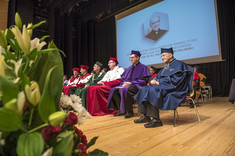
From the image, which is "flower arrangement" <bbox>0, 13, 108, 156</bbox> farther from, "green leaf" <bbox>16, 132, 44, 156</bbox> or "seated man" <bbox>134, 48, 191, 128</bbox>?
"seated man" <bbox>134, 48, 191, 128</bbox>

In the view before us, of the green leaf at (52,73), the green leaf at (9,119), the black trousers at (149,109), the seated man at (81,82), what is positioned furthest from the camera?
the seated man at (81,82)

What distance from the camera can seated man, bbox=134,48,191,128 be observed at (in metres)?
2.24

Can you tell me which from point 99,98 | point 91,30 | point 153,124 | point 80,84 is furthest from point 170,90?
point 91,30

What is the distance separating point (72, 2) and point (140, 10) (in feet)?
9.81

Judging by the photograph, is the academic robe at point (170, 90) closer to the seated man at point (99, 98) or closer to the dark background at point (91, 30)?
the seated man at point (99, 98)

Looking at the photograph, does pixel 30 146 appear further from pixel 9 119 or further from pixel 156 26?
pixel 156 26

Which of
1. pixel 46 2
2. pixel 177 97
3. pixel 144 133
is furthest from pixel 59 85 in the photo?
pixel 46 2

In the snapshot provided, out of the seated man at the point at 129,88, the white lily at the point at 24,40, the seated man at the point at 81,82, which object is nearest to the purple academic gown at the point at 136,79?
the seated man at the point at 129,88

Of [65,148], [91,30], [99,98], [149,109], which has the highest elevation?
[91,30]

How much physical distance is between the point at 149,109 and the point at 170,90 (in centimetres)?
44

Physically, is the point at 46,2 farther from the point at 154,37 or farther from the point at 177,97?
the point at 177,97

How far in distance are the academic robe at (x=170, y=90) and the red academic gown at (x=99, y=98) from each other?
1.30 metres

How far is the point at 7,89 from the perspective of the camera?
0.84 ft

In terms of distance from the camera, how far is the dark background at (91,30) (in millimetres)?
5508
